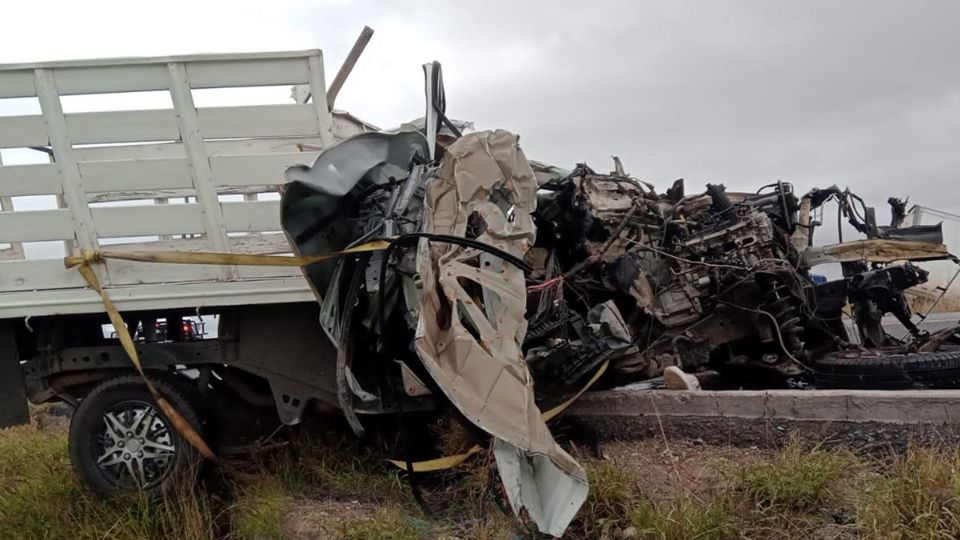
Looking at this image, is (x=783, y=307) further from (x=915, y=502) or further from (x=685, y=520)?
(x=685, y=520)

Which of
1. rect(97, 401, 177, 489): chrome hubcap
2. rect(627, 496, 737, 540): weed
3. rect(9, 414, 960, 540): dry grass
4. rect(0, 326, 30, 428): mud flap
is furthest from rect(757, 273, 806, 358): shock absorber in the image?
rect(0, 326, 30, 428): mud flap

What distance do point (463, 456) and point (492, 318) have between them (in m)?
1.07

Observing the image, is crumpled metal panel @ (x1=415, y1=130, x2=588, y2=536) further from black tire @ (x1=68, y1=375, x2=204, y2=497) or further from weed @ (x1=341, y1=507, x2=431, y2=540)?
black tire @ (x1=68, y1=375, x2=204, y2=497)

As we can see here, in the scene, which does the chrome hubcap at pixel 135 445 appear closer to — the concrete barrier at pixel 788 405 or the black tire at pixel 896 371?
the concrete barrier at pixel 788 405

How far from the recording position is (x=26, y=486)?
4.64 metres

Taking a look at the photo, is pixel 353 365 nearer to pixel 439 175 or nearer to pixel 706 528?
pixel 439 175

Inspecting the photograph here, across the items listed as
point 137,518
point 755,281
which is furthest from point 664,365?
point 137,518

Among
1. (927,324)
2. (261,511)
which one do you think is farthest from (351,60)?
(927,324)

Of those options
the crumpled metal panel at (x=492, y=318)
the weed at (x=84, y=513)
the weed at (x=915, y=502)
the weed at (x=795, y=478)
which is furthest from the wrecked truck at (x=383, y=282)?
the weed at (x=915, y=502)

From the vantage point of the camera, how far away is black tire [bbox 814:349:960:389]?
13.7ft

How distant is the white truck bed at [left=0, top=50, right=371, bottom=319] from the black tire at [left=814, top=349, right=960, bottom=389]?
3.50 metres

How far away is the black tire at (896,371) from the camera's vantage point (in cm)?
416

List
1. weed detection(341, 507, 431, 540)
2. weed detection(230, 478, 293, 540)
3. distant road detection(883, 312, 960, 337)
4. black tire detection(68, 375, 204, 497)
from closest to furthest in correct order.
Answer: weed detection(341, 507, 431, 540) < weed detection(230, 478, 293, 540) < black tire detection(68, 375, 204, 497) < distant road detection(883, 312, 960, 337)

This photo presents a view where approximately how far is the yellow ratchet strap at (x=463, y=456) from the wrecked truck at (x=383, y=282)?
0.34 ft
